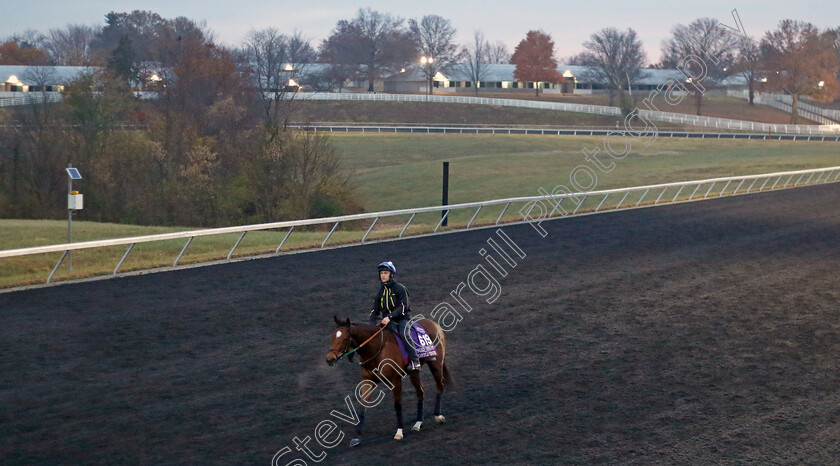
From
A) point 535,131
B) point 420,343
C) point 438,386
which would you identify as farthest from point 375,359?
point 535,131

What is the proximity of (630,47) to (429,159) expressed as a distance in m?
74.2

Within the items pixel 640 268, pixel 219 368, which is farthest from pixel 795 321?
pixel 219 368

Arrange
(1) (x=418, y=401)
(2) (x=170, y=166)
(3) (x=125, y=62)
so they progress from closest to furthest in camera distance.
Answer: (1) (x=418, y=401)
(2) (x=170, y=166)
(3) (x=125, y=62)

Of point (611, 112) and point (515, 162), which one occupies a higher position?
point (611, 112)

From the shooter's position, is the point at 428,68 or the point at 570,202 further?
the point at 428,68

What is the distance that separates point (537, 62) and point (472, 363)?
387 feet

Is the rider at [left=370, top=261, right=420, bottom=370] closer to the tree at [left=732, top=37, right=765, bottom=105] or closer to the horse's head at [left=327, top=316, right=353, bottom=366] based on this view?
the horse's head at [left=327, top=316, right=353, bottom=366]

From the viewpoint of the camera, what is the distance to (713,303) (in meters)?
15.3

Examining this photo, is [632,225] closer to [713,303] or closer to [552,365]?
[713,303]

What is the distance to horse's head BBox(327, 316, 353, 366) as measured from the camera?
8.12 meters

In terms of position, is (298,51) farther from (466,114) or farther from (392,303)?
(392,303)

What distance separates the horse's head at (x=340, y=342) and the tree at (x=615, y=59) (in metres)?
105

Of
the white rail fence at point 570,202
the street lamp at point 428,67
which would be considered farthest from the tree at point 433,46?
the white rail fence at point 570,202

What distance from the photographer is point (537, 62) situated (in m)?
125
